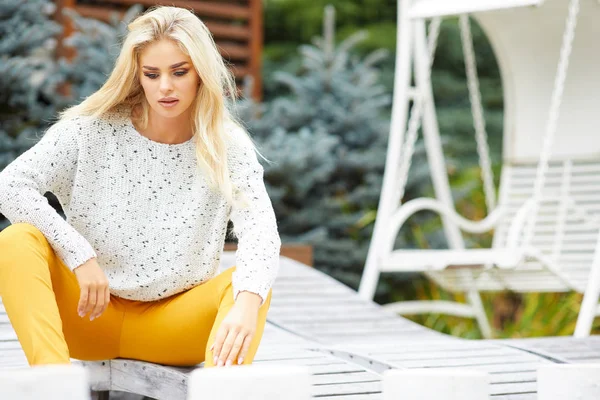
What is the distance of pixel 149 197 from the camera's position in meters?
2.28

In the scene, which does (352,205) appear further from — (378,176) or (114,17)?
(114,17)

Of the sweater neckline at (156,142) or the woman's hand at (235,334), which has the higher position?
the sweater neckline at (156,142)

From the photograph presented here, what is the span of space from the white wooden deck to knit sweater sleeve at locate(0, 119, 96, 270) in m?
0.36

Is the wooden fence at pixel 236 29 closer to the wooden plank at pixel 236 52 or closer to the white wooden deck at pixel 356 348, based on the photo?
the wooden plank at pixel 236 52

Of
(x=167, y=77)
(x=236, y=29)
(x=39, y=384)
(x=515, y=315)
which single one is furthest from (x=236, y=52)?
(x=39, y=384)

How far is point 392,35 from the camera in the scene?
28.6 feet

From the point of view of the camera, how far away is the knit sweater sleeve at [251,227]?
2062 millimetres

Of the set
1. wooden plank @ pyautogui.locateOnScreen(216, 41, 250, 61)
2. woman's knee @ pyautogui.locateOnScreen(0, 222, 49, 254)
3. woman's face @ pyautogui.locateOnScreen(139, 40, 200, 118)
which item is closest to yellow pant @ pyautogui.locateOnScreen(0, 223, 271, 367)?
woman's knee @ pyautogui.locateOnScreen(0, 222, 49, 254)

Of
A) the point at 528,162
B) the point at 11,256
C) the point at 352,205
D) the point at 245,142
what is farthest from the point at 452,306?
the point at 11,256

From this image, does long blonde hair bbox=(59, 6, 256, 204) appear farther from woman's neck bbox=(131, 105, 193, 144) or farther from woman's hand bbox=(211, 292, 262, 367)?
woman's hand bbox=(211, 292, 262, 367)

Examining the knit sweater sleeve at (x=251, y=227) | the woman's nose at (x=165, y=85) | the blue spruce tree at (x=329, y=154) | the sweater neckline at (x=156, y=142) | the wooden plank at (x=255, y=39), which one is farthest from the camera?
the wooden plank at (x=255, y=39)

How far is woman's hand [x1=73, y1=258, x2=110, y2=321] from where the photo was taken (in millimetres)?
2084

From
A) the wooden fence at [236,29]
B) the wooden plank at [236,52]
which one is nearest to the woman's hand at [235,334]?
the wooden fence at [236,29]

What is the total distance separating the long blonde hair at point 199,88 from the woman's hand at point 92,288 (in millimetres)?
321
